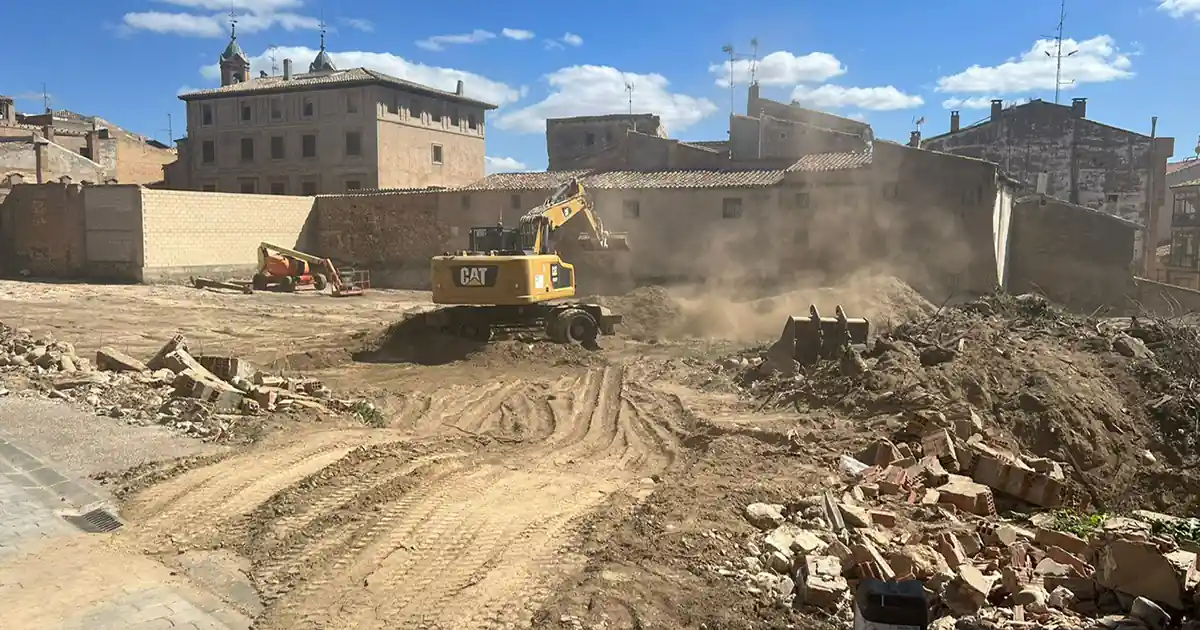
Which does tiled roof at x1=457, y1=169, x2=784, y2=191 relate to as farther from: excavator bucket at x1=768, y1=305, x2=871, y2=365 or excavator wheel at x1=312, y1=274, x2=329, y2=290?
excavator bucket at x1=768, y1=305, x2=871, y2=365

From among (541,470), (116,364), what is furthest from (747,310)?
(116,364)

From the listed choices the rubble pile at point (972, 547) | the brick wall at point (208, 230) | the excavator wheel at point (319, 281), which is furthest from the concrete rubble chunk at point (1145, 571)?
the brick wall at point (208, 230)

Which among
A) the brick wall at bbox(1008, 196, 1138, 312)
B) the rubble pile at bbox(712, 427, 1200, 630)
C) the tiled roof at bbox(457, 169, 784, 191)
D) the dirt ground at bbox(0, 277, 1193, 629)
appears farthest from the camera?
the tiled roof at bbox(457, 169, 784, 191)

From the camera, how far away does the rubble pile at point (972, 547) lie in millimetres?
5254

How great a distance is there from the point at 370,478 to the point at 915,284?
1986 cm

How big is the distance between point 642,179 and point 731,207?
3435 mm

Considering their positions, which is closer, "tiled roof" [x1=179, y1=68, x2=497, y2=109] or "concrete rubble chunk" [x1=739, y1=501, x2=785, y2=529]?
"concrete rubble chunk" [x1=739, y1=501, x2=785, y2=529]

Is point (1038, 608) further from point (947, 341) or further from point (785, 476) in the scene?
point (947, 341)


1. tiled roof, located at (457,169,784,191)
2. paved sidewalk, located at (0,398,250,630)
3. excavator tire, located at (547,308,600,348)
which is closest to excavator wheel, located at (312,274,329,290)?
tiled roof, located at (457,169,784,191)

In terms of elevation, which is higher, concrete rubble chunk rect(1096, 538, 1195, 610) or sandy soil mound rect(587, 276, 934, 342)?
sandy soil mound rect(587, 276, 934, 342)

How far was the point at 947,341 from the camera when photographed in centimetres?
1250

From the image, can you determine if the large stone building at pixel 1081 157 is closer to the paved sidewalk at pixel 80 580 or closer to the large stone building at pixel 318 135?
the large stone building at pixel 318 135

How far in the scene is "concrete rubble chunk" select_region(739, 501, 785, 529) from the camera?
6783 mm

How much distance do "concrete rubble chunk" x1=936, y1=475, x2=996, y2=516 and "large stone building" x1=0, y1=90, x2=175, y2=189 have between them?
1487 inches
